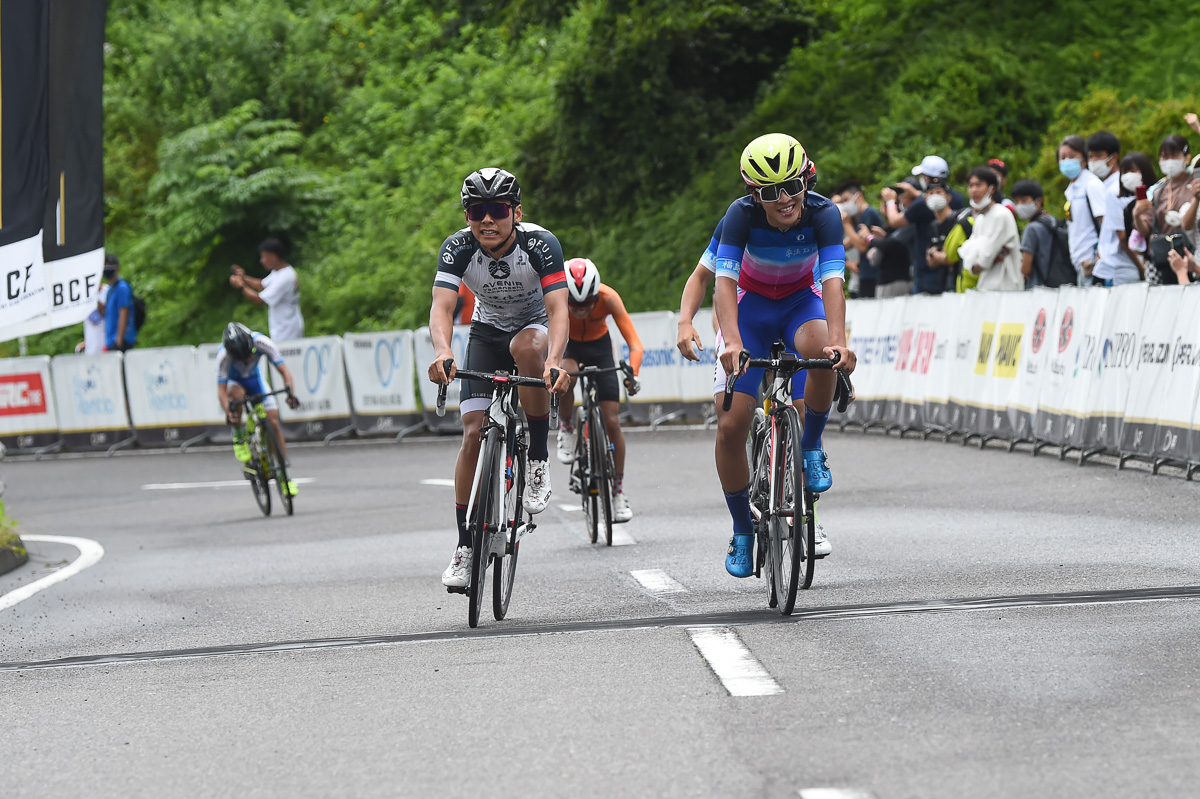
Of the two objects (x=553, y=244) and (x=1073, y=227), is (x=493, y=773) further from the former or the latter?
(x=1073, y=227)

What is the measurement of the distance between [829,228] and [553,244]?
4.74 feet

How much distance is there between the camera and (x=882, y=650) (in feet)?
22.7

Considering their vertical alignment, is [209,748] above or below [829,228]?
below

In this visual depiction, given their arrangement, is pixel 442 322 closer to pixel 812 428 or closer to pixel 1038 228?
pixel 812 428

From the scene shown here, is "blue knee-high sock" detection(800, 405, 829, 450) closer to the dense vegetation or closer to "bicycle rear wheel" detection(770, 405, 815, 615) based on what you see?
"bicycle rear wheel" detection(770, 405, 815, 615)

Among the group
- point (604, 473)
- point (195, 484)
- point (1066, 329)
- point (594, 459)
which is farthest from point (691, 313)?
point (195, 484)

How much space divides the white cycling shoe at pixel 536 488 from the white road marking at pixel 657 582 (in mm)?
741

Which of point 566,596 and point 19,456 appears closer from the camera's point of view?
point 566,596

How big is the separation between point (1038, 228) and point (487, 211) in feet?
32.2

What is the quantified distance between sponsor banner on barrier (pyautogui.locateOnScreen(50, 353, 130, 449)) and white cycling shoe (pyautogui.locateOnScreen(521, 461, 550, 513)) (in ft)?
60.8

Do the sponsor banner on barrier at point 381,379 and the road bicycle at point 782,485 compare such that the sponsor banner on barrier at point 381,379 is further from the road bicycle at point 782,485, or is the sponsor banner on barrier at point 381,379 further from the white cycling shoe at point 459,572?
the road bicycle at point 782,485

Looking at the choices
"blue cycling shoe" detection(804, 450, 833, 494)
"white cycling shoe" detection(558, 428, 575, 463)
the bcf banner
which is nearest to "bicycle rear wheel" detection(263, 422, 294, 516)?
"white cycling shoe" detection(558, 428, 575, 463)

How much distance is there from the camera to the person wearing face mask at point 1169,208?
13977 millimetres

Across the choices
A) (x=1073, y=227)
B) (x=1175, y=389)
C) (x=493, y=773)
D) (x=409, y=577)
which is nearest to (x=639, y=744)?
(x=493, y=773)
